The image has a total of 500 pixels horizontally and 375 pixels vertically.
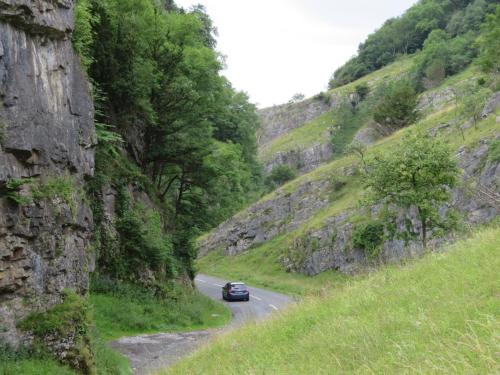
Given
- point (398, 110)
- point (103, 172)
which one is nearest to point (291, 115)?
point (398, 110)

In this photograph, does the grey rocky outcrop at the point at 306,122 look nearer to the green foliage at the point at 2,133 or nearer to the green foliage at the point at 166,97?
the green foliage at the point at 166,97

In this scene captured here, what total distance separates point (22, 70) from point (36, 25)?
1.41 meters

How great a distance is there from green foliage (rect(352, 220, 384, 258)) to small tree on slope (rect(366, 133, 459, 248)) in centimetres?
1281

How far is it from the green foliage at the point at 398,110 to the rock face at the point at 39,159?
170ft

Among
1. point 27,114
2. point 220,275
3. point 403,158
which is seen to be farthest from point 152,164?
point 220,275

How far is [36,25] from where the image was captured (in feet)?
38.6

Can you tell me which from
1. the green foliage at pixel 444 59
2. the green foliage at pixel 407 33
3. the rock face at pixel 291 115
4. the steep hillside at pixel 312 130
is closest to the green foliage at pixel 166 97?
the steep hillside at pixel 312 130

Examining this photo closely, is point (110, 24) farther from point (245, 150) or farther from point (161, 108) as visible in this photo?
point (245, 150)

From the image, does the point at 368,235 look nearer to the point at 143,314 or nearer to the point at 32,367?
the point at 143,314

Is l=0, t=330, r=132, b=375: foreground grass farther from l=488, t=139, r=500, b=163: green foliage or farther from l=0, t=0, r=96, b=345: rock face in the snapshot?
l=488, t=139, r=500, b=163: green foliage

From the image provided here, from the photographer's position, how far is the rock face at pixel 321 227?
28.1 m

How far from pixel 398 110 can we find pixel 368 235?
3089cm

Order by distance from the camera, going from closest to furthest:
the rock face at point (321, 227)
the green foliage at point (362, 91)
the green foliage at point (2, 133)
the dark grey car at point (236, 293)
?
the green foliage at point (2, 133) → the rock face at point (321, 227) → the dark grey car at point (236, 293) → the green foliage at point (362, 91)

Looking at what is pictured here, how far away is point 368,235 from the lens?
3388cm
